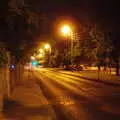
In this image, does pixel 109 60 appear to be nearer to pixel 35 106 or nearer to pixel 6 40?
pixel 35 106

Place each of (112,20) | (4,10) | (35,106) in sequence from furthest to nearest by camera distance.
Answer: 1. (112,20)
2. (35,106)
3. (4,10)

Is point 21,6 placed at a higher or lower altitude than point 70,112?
higher

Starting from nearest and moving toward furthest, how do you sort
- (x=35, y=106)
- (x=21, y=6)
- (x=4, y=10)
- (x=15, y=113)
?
(x=4, y=10)
(x=21, y=6)
(x=15, y=113)
(x=35, y=106)

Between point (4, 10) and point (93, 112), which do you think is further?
point (93, 112)

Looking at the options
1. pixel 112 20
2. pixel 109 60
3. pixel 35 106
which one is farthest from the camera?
pixel 109 60

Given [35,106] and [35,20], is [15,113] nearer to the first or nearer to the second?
[35,106]

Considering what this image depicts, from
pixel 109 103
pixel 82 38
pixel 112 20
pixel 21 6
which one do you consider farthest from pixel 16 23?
pixel 82 38

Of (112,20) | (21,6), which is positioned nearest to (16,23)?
(21,6)

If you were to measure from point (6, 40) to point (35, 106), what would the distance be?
4650 millimetres

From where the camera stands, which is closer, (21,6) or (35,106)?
(21,6)

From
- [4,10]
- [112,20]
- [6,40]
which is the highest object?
[112,20]

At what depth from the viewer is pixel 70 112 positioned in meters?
15.0

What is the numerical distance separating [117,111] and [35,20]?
16.9ft

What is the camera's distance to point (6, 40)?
13.0 m
